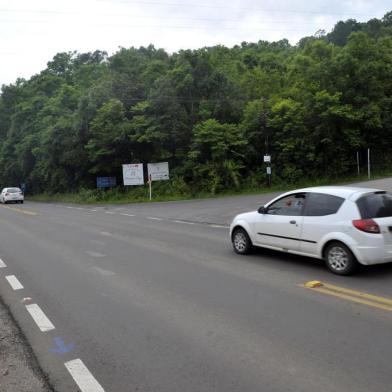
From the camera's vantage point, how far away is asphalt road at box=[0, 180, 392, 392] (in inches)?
155

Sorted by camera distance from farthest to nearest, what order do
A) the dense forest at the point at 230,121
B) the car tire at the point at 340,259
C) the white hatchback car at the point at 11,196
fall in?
1. the white hatchback car at the point at 11,196
2. the dense forest at the point at 230,121
3. the car tire at the point at 340,259

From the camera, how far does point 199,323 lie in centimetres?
531

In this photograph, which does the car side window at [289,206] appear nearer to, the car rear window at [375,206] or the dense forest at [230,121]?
the car rear window at [375,206]

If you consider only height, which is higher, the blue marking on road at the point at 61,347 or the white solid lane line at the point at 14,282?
the white solid lane line at the point at 14,282

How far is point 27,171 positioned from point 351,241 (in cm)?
5303

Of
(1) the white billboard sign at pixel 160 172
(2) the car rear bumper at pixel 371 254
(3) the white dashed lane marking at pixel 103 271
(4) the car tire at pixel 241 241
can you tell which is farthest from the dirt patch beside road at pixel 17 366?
(1) the white billboard sign at pixel 160 172

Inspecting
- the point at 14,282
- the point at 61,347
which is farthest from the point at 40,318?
the point at 14,282

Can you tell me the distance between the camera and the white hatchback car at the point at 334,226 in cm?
715

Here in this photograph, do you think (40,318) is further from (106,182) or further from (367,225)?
(106,182)

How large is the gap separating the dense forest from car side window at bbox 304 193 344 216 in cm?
2403

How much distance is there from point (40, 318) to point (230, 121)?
3239 cm

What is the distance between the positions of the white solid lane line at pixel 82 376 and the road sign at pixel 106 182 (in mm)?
34282

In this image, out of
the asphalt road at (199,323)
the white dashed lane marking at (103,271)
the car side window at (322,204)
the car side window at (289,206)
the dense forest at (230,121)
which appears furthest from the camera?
the dense forest at (230,121)

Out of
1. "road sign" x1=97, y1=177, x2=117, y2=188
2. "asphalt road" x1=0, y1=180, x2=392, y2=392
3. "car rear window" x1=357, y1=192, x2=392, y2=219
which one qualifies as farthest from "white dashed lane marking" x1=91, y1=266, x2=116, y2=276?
"road sign" x1=97, y1=177, x2=117, y2=188
